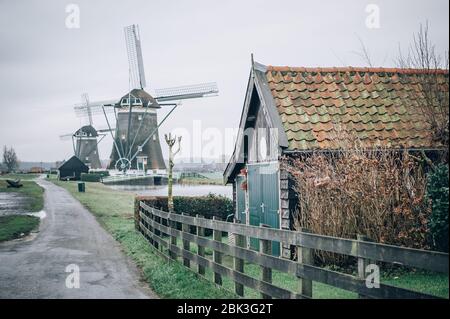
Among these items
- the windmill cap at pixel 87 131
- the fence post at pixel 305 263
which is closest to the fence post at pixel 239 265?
the fence post at pixel 305 263

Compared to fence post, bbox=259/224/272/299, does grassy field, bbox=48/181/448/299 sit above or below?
below

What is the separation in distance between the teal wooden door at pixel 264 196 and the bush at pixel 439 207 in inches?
163

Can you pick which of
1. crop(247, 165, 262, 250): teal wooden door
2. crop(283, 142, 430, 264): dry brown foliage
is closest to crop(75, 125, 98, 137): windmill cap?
crop(247, 165, 262, 250): teal wooden door

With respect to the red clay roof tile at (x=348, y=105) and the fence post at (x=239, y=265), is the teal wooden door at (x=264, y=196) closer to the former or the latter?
the red clay roof tile at (x=348, y=105)

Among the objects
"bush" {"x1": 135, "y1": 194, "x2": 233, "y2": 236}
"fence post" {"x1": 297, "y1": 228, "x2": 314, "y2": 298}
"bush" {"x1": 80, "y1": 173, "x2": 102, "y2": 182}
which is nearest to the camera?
"fence post" {"x1": 297, "y1": 228, "x2": 314, "y2": 298}

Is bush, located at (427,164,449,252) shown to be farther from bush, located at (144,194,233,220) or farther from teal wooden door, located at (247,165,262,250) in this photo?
bush, located at (144,194,233,220)

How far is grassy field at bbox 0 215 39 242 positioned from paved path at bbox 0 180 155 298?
26.6 inches

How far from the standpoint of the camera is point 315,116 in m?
10.8

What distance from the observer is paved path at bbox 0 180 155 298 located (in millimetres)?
7227

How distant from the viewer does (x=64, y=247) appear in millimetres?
12406

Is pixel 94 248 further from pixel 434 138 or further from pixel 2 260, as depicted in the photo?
pixel 434 138

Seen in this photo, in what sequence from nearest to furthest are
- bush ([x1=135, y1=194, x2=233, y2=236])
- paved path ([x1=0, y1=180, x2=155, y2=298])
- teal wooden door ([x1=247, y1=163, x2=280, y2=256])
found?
paved path ([x1=0, y1=180, x2=155, y2=298]), teal wooden door ([x1=247, y1=163, x2=280, y2=256]), bush ([x1=135, y1=194, x2=233, y2=236])

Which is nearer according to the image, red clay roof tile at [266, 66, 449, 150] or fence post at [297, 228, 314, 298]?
fence post at [297, 228, 314, 298]
